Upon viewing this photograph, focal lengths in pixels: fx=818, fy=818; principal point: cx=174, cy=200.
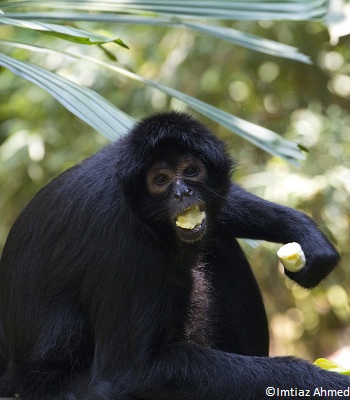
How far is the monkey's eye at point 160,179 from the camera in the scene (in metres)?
4.96

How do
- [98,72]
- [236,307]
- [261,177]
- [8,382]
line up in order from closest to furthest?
[8,382] → [236,307] → [261,177] → [98,72]

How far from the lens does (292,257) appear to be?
204 inches

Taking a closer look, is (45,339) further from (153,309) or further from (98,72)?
(98,72)

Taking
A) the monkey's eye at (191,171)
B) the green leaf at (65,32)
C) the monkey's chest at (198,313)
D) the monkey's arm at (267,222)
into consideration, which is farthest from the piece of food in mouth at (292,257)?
the green leaf at (65,32)

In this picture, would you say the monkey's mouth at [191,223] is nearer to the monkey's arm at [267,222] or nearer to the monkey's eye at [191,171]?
the monkey's eye at [191,171]

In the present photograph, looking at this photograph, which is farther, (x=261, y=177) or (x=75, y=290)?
(x=261, y=177)

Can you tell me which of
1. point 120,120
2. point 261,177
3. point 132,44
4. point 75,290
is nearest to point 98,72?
point 132,44

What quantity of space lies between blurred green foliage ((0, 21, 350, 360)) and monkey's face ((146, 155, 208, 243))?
4.81m

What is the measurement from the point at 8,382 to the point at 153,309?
1.15m

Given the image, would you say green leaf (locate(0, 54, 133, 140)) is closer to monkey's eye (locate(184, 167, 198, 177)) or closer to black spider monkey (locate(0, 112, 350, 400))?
black spider monkey (locate(0, 112, 350, 400))

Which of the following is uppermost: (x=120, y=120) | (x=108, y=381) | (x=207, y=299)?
(x=120, y=120)

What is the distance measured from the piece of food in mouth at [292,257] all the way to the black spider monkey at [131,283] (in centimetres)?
7

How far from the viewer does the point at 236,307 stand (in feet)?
18.3

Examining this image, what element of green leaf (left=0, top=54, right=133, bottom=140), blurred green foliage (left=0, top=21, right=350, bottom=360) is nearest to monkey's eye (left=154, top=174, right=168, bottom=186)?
green leaf (left=0, top=54, right=133, bottom=140)
